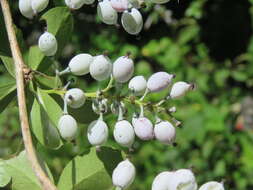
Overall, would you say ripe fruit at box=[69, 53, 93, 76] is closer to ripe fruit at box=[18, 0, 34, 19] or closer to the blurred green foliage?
ripe fruit at box=[18, 0, 34, 19]

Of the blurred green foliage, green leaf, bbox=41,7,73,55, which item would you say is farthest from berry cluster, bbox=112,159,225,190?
the blurred green foliage

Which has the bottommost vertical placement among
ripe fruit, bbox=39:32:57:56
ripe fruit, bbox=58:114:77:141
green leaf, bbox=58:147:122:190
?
green leaf, bbox=58:147:122:190

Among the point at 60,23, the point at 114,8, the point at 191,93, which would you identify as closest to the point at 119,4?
the point at 114,8

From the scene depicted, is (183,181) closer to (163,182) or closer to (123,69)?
(163,182)

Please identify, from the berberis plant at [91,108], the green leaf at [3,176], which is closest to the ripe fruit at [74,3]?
the berberis plant at [91,108]

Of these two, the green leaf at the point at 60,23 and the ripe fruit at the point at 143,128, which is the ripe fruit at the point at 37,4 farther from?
the ripe fruit at the point at 143,128

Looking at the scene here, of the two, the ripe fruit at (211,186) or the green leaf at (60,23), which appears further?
the green leaf at (60,23)

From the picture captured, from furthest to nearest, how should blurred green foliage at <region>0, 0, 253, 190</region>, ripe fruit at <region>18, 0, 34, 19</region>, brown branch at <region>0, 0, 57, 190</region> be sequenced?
blurred green foliage at <region>0, 0, 253, 190</region> → ripe fruit at <region>18, 0, 34, 19</region> → brown branch at <region>0, 0, 57, 190</region>
